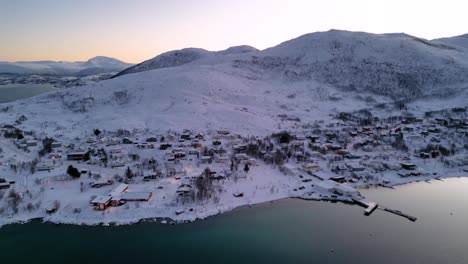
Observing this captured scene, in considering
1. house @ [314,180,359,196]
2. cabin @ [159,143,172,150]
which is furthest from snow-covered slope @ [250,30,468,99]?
house @ [314,180,359,196]

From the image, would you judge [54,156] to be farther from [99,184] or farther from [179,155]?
[179,155]

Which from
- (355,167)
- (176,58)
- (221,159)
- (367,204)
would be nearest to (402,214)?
(367,204)

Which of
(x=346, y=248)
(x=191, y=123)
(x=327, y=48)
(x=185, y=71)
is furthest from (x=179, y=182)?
(x=327, y=48)

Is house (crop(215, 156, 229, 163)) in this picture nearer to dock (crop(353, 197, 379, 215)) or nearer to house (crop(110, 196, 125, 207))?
house (crop(110, 196, 125, 207))

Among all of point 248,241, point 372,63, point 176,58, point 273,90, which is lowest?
point 248,241

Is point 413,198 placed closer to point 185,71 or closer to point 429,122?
point 429,122

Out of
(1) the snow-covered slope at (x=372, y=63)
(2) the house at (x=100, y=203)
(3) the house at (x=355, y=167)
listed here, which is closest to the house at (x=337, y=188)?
(3) the house at (x=355, y=167)
